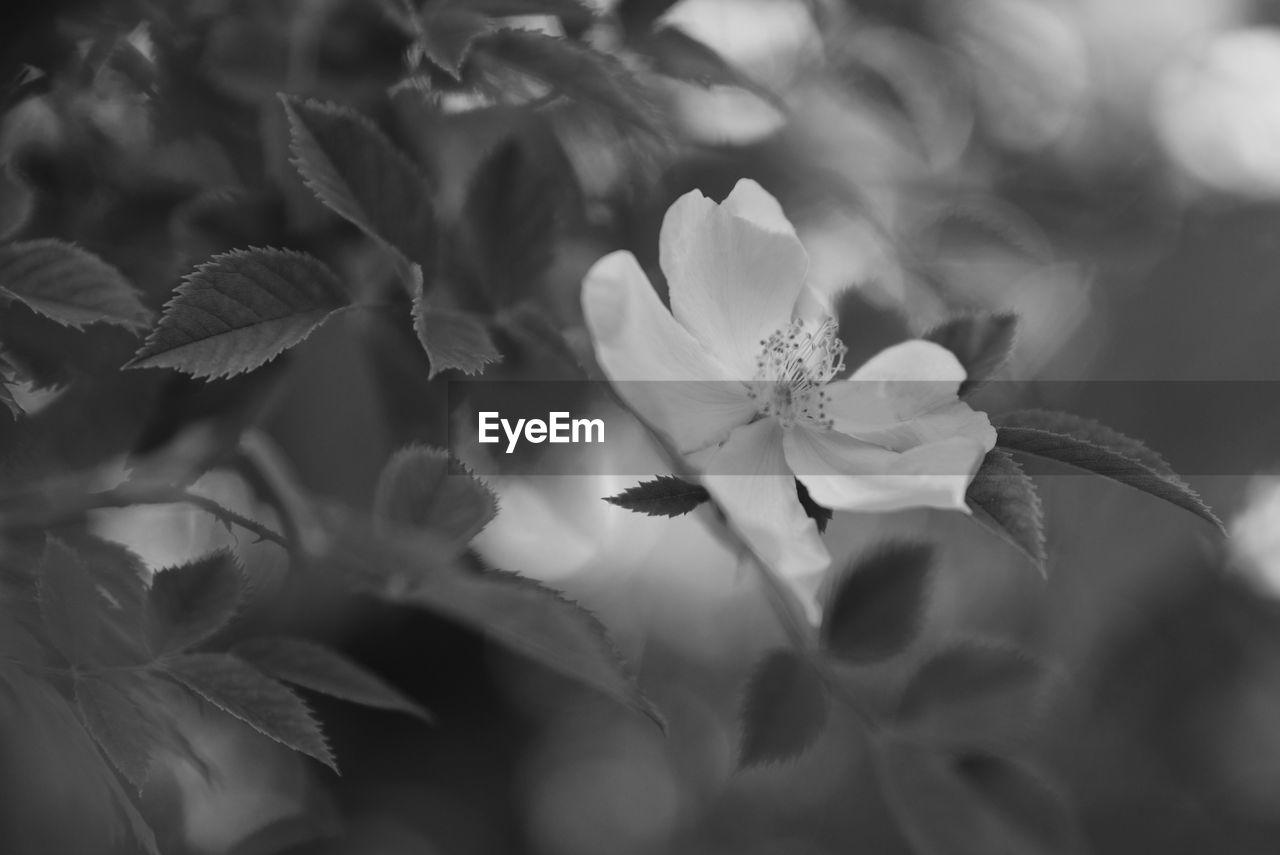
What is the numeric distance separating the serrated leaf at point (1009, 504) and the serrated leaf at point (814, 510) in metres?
0.07

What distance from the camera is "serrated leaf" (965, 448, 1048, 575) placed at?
0.39 m

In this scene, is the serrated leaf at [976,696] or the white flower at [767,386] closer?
the white flower at [767,386]

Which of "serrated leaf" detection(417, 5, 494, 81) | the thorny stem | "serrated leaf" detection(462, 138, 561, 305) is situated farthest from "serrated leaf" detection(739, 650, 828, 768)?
"serrated leaf" detection(417, 5, 494, 81)

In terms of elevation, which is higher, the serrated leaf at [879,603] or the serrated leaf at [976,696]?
the serrated leaf at [879,603]

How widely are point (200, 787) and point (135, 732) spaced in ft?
1.49

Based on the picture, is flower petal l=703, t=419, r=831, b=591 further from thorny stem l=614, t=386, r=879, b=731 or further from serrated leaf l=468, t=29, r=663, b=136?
serrated leaf l=468, t=29, r=663, b=136

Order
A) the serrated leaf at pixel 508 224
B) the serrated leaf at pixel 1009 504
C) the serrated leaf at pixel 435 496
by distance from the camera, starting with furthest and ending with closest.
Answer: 1. the serrated leaf at pixel 508 224
2. the serrated leaf at pixel 435 496
3. the serrated leaf at pixel 1009 504

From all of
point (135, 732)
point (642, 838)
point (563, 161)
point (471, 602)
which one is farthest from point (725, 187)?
point (642, 838)

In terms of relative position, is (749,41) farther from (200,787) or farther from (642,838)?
(642,838)

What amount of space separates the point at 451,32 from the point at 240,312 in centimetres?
19

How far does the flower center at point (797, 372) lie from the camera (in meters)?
0.54

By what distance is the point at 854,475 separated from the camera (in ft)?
1.58

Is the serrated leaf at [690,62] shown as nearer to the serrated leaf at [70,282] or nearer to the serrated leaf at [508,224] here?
the serrated leaf at [508,224]

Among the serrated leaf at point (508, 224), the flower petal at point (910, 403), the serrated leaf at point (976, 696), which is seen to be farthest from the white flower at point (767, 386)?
the serrated leaf at point (976, 696)
